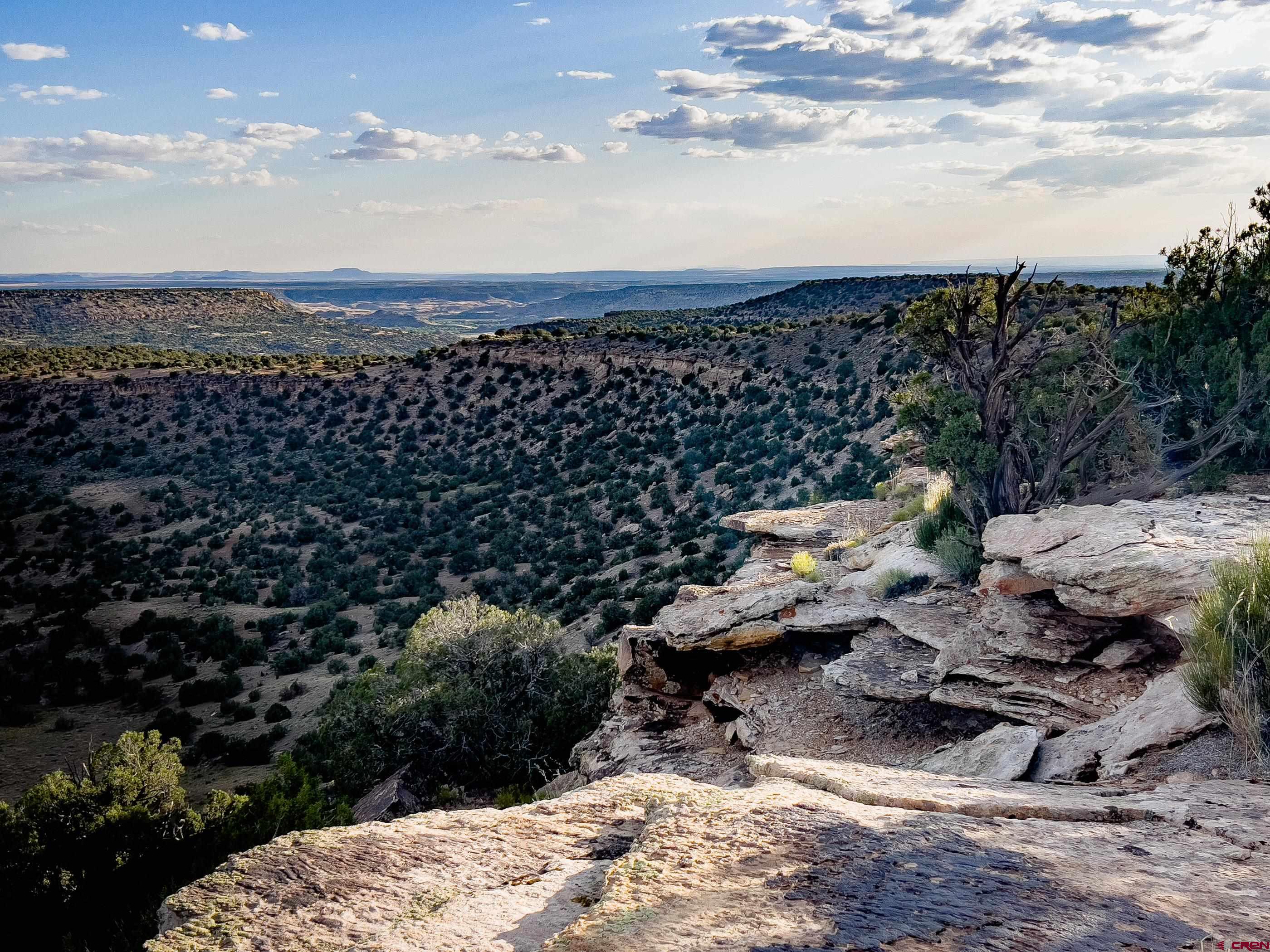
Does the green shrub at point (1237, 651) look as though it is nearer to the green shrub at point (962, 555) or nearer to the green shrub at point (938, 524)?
the green shrub at point (962, 555)

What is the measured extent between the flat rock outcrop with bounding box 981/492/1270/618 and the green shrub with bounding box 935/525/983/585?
1049 mm

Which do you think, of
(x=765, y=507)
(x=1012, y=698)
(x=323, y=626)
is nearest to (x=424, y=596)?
Answer: (x=323, y=626)

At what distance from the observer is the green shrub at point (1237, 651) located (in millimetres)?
5062

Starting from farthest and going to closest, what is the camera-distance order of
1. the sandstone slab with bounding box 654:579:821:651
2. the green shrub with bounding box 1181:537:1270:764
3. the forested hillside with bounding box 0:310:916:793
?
the forested hillside with bounding box 0:310:916:793 → the sandstone slab with bounding box 654:579:821:651 → the green shrub with bounding box 1181:537:1270:764

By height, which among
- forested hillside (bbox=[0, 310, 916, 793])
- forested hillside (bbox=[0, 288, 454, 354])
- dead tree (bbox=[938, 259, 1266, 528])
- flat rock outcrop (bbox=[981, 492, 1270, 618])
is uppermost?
forested hillside (bbox=[0, 288, 454, 354])

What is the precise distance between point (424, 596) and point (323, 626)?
3105mm

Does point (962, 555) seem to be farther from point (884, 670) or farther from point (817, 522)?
point (817, 522)

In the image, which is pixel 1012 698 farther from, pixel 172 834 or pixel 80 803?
pixel 80 803

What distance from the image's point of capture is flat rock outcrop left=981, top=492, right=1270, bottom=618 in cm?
644

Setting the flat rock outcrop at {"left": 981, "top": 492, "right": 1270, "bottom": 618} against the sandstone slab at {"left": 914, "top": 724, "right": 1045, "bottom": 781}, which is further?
the flat rock outcrop at {"left": 981, "top": 492, "right": 1270, "bottom": 618}

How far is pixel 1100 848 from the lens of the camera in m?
3.95

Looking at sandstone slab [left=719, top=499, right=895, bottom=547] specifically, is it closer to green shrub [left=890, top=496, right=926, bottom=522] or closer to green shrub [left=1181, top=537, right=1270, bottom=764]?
green shrub [left=890, top=496, right=926, bottom=522]

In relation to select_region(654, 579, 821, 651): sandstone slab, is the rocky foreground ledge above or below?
above

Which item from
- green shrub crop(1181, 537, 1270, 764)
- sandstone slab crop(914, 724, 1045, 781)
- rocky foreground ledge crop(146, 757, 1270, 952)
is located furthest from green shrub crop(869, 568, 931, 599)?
rocky foreground ledge crop(146, 757, 1270, 952)
